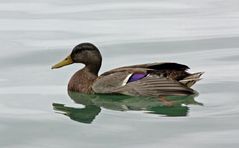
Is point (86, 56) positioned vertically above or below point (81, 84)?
above

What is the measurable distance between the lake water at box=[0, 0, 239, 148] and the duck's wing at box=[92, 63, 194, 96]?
0.29 m

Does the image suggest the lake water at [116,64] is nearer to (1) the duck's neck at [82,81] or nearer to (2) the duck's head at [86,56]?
(1) the duck's neck at [82,81]

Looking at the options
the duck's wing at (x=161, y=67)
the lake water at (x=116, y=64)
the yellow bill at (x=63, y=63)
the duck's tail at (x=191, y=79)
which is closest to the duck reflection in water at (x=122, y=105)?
the lake water at (x=116, y=64)

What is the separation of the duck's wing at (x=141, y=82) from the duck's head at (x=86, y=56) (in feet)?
1.68

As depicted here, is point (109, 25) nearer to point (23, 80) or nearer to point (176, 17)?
point (176, 17)

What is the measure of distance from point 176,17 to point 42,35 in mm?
2410

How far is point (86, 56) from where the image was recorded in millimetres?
10758

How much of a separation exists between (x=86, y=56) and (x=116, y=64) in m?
0.96

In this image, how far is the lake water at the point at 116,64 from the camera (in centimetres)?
821

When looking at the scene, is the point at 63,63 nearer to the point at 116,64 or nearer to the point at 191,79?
the point at 116,64

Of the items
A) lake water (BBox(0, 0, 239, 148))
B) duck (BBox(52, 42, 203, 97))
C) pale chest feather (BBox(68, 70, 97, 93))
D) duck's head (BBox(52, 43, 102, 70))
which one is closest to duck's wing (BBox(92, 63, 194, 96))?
duck (BBox(52, 42, 203, 97))

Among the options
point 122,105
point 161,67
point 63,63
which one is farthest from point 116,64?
point 122,105

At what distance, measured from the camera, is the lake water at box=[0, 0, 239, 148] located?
8.21 metres

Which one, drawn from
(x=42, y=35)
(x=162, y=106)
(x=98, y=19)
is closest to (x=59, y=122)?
(x=162, y=106)
